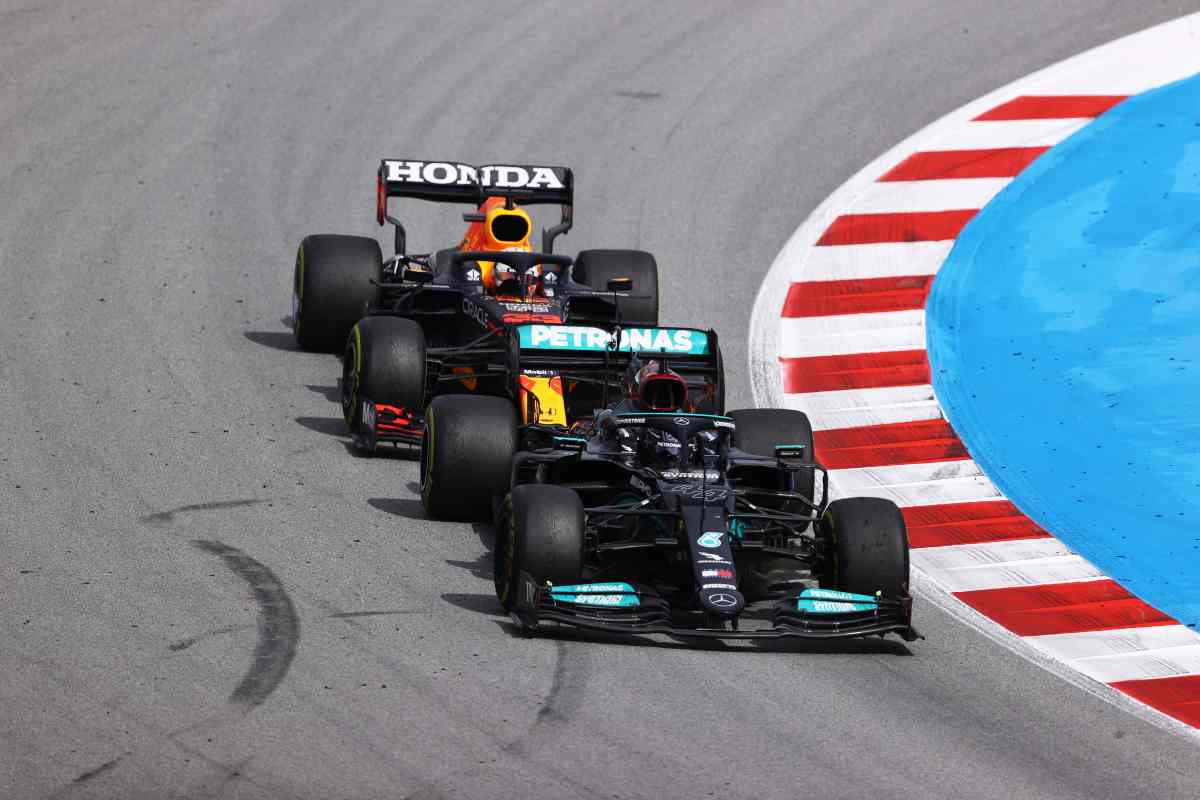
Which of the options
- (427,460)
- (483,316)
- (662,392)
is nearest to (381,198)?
(483,316)

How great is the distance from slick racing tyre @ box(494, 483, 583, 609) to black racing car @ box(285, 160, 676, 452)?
2576 millimetres

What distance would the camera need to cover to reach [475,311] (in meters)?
15.6

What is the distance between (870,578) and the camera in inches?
464

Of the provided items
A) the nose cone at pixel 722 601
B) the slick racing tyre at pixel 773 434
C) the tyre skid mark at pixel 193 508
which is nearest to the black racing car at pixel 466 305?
the slick racing tyre at pixel 773 434

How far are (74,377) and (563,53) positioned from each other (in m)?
9.63

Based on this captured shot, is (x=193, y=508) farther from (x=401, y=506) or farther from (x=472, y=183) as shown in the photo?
(x=472, y=183)

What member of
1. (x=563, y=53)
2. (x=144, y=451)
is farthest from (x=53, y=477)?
(x=563, y=53)

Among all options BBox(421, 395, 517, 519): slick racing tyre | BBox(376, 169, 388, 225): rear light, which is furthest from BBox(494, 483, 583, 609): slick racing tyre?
BBox(376, 169, 388, 225): rear light

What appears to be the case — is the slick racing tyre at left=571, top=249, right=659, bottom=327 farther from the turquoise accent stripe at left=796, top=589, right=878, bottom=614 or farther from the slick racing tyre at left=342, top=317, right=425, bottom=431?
the turquoise accent stripe at left=796, top=589, right=878, bottom=614

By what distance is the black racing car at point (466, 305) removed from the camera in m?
14.6

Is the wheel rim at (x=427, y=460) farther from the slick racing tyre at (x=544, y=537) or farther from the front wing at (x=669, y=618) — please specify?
the front wing at (x=669, y=618)

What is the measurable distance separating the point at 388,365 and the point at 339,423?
114cm

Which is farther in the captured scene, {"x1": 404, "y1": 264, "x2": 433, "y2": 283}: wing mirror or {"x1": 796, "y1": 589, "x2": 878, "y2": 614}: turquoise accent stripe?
{"x1": 404, "y1": 264, "x2": 433, "y2": 283}: wing mirror

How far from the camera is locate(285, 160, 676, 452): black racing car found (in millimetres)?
14562
